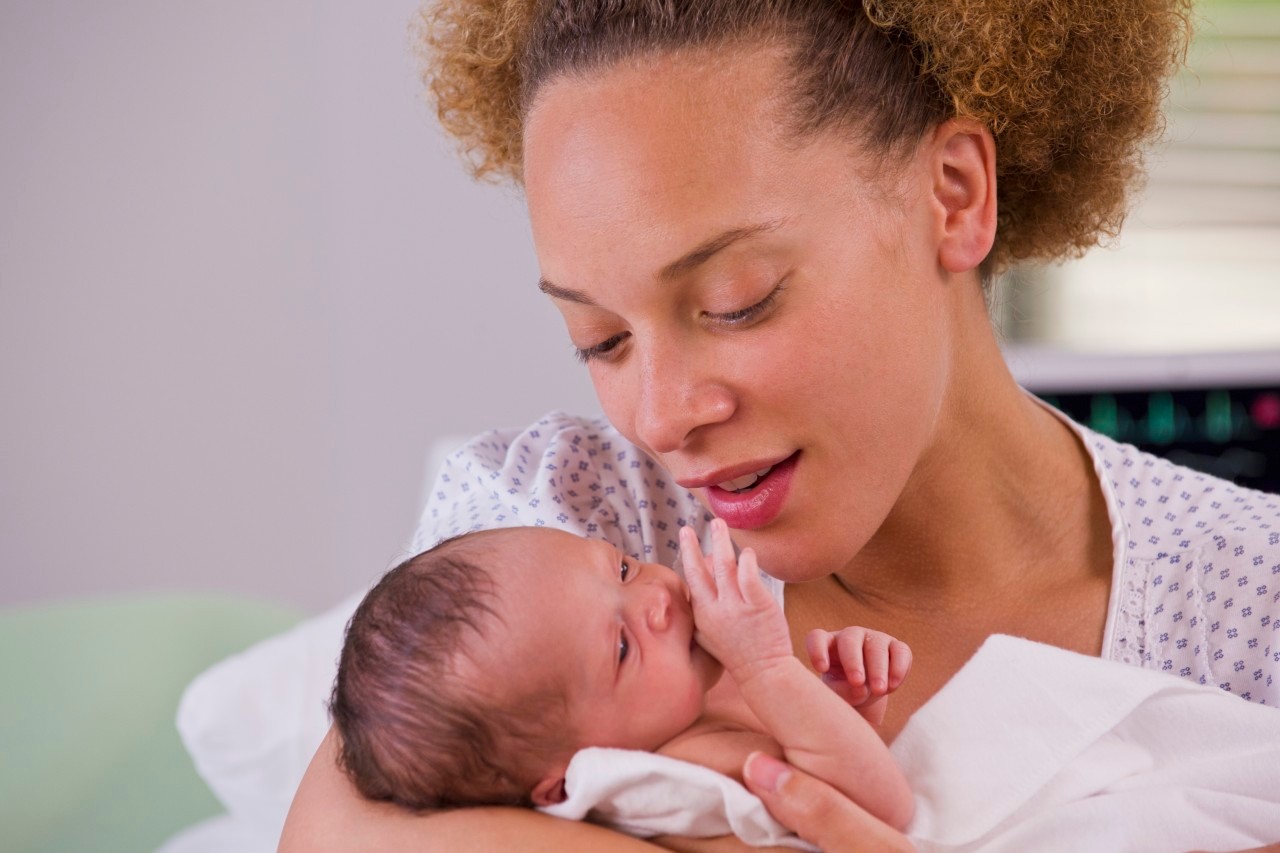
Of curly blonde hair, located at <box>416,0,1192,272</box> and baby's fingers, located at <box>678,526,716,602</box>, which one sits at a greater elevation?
curly blonde hair, located at <box>416,0,1192,272</box>

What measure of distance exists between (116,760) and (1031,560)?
1.65 meters

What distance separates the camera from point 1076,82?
5.32 feet

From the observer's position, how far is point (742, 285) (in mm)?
1282

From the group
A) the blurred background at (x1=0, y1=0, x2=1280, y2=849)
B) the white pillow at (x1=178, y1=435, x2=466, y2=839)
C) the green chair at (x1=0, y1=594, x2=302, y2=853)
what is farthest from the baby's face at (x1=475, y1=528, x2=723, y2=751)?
the blurred background at (x1=0, y1=0, x2=1280, y2=849)

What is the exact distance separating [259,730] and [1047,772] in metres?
1.37

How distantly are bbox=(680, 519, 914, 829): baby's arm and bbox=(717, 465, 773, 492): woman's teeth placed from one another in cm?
13

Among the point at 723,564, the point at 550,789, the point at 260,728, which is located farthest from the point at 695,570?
the point at 260,728

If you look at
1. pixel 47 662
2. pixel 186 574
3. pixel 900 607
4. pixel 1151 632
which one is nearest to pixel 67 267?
pixel 186 574

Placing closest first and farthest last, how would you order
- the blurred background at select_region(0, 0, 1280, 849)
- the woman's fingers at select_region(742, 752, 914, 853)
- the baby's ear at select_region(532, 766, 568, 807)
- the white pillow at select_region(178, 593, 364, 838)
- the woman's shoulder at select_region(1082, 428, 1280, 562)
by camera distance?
the woman's fingers at select_region(742, 752, 914, 853)
the baby's ear at select_region(532, 766, 568, 807)
the woman's shoulder at select_region(1082, 428, 1280, 562)
the white pillow at select_region(178, 593, 364, 838)
the blurred background at select_region(0, 0, 1280, 849)

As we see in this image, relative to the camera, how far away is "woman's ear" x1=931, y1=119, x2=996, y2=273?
4.79 ft

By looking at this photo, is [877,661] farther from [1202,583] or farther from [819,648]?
[1202,583]

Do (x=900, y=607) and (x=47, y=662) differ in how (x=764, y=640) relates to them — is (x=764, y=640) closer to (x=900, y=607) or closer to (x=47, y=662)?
(x=900, y=607)

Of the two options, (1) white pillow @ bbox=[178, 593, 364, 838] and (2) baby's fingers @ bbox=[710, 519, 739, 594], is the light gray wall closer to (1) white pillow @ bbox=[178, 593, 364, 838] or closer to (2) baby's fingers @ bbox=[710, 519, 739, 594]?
(1) white pillow @ bbox=[178, 593, 364, 838]

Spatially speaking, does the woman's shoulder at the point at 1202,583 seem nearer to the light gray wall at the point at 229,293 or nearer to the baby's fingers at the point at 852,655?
the baby's fingers at the point at 852,655
